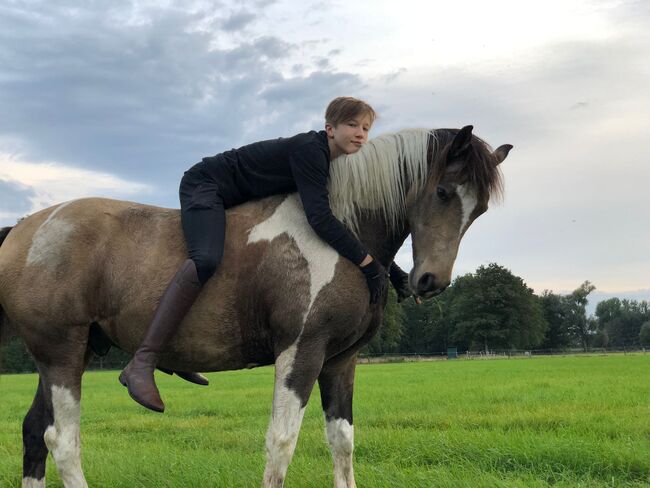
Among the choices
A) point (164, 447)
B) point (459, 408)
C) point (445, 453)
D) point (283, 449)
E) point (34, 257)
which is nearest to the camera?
point (283, 449)

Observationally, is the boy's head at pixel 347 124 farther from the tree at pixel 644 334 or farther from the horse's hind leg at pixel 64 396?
the tree at pixel 644 334

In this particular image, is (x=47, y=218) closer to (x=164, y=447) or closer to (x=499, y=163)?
(x=499, y=163)

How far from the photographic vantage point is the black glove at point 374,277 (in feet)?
12.4

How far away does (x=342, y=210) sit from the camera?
4062mm

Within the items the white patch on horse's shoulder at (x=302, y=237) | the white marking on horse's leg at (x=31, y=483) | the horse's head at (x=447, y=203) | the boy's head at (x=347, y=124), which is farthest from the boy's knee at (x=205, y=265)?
the white marking on horse's leg at (x=31, y=483)

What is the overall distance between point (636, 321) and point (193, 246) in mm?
167565

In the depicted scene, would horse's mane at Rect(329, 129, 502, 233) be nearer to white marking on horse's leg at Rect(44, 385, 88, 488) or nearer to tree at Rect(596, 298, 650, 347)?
white marking on horse's leg at Rect(44, 385, 88, 488)

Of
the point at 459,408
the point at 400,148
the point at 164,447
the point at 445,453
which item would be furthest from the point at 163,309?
the point at 459,408

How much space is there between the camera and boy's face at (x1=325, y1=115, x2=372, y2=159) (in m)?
4.14

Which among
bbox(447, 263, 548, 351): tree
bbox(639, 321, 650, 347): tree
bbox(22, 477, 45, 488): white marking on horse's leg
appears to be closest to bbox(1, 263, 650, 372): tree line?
bbox(447, 263, 548, 351): tree

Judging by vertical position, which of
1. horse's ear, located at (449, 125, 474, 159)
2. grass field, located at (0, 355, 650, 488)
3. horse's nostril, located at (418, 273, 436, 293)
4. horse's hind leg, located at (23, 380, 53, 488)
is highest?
horse's ear, located at (449, 125, 474, 159)

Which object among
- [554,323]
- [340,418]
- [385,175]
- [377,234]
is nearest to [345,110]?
[385,175]

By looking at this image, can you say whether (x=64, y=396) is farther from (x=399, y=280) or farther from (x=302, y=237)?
(x=399, y=280)

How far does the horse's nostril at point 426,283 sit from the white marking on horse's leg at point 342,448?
1.36 meters
